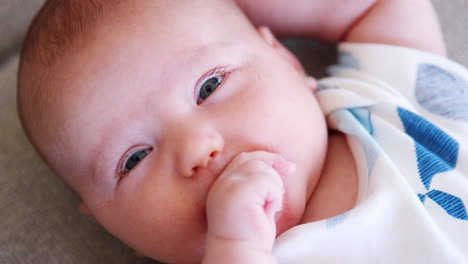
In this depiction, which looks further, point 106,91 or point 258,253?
point 106,91

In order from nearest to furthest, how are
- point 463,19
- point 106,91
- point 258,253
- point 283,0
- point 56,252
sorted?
point 258,253, point 106,91, point 56,252, point 283,0, point 463,19

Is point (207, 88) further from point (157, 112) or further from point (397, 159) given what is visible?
point (397, 159)

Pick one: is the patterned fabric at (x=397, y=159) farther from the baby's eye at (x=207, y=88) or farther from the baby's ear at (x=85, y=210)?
the baby's ear at (x=85, y=210)

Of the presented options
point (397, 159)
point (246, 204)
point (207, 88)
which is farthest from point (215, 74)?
point (397, 159)

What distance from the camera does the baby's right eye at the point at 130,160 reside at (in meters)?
0.85

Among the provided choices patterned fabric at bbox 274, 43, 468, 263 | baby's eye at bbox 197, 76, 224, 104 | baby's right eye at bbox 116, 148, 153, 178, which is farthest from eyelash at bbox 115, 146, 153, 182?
patterned fabric at bbox 274, 43, 468, 263

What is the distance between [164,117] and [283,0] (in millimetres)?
508

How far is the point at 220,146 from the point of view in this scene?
79cm

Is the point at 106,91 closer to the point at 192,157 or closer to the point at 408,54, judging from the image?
the point at 192,157

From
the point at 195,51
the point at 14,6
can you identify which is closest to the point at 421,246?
the point at 195,51

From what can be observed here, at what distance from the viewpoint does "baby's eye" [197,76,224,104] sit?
0.85 meters

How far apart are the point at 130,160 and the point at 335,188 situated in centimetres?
38

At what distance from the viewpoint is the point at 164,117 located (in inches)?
32.1

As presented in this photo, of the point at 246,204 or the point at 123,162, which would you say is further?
the point at 123,162
